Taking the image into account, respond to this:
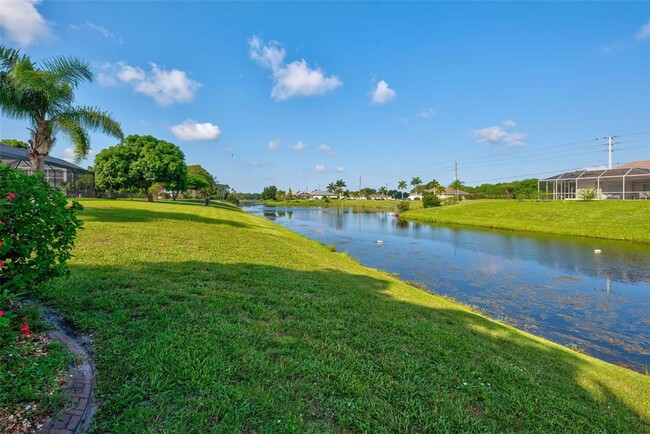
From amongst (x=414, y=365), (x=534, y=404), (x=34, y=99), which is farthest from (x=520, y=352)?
(x=34, y=99)

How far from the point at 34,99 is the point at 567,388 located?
16306 mm

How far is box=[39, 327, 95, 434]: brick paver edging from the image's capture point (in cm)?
220

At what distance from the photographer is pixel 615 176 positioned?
39.0m

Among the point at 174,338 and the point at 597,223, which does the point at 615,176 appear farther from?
the point at 174,338

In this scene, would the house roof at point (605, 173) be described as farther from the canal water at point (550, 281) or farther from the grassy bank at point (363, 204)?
the grassy bank at point (363, 204)

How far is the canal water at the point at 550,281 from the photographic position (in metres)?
8.30

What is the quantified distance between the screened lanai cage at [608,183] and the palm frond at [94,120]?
47321mm

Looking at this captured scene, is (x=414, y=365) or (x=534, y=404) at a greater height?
(x=414, y=365)

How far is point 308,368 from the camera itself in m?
3.25

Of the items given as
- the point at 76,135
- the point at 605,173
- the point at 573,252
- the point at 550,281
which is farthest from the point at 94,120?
the point at 605,173

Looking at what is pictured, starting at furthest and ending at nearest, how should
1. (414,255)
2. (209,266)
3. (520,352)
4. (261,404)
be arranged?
(414,255), (209,266), (520,352), (261,404)

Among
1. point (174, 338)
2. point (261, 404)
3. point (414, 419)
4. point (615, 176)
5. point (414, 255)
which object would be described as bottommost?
point (414, 255)

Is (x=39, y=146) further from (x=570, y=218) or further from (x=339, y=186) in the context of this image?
(x=339, y=186)

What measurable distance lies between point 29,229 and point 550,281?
16382 mm
